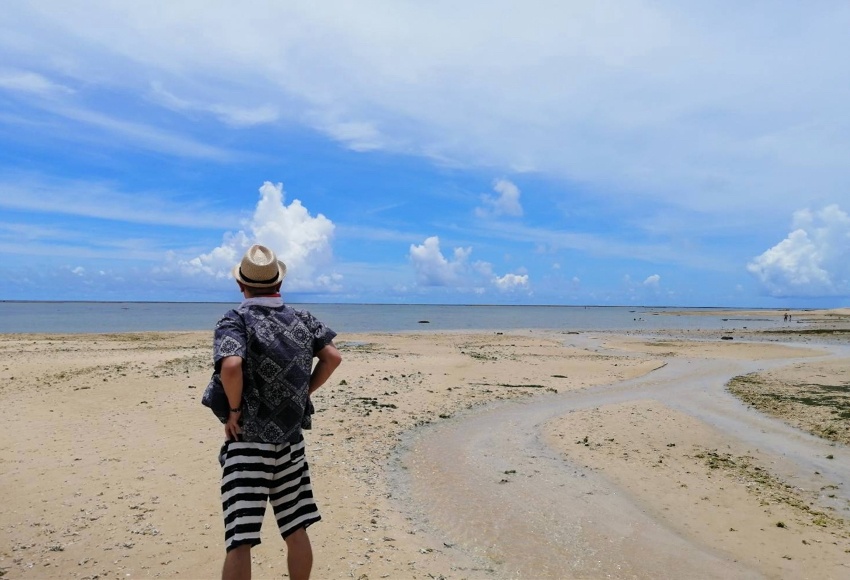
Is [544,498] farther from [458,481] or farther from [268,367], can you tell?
[268,367]

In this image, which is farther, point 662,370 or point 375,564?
point 662,370

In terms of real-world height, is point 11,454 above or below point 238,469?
below

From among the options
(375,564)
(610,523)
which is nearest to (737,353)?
(610,523)

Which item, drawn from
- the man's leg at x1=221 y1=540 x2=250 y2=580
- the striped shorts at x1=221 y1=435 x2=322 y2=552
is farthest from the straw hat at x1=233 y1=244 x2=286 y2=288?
the man's leg at x1=221 y1=540 x2=250 y2=580

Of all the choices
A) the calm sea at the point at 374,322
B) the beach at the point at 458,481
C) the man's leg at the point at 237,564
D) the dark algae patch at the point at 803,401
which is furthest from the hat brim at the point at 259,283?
the calm sea at the point at 374,322

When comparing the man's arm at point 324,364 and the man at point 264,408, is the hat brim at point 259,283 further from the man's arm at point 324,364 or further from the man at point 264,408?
the man's arm at point 324,364

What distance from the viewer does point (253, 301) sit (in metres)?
4.22

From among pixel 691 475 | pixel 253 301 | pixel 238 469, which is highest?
pixel 253 301

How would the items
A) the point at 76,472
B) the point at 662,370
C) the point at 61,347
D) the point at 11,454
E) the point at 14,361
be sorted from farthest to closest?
the point at 61,347 → the point at 662,370 → the point at 14,361 → the point at 11,454 → the point at 76,472

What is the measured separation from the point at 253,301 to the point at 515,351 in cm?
2963

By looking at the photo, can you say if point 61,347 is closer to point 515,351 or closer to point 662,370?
Answer: point 515,351

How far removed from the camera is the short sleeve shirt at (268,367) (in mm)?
3977

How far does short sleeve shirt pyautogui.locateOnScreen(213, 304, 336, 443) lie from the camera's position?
Result: 3.98m

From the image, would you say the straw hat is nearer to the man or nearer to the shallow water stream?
the man
